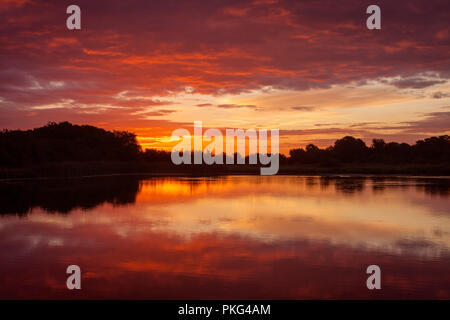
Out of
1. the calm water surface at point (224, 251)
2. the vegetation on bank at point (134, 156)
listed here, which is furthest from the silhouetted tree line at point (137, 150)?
the calm water surface at point (224, 251)

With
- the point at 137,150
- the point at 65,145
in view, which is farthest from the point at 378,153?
the point at 65,145

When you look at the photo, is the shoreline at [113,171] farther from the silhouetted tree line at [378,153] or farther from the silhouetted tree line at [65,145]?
the silhouetted tree line at [378,153]

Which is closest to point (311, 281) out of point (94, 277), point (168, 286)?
point (168, 286)

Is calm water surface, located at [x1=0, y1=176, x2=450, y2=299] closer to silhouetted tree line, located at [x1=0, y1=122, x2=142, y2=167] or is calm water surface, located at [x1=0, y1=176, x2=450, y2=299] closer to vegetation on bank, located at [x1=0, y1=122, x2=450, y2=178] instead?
A: vegetation on bank, located at [x1=0, y1=122, x2=450, y2=178]

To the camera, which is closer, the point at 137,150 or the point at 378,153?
the point at 137,150

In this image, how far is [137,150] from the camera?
311 feet

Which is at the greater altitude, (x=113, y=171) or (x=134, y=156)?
(x=134, y=156)

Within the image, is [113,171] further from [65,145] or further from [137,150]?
[137,150]

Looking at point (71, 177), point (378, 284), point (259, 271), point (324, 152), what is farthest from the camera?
point (324, 152)

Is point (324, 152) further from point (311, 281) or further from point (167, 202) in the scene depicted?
point (311, 281)

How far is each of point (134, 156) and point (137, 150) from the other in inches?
148
